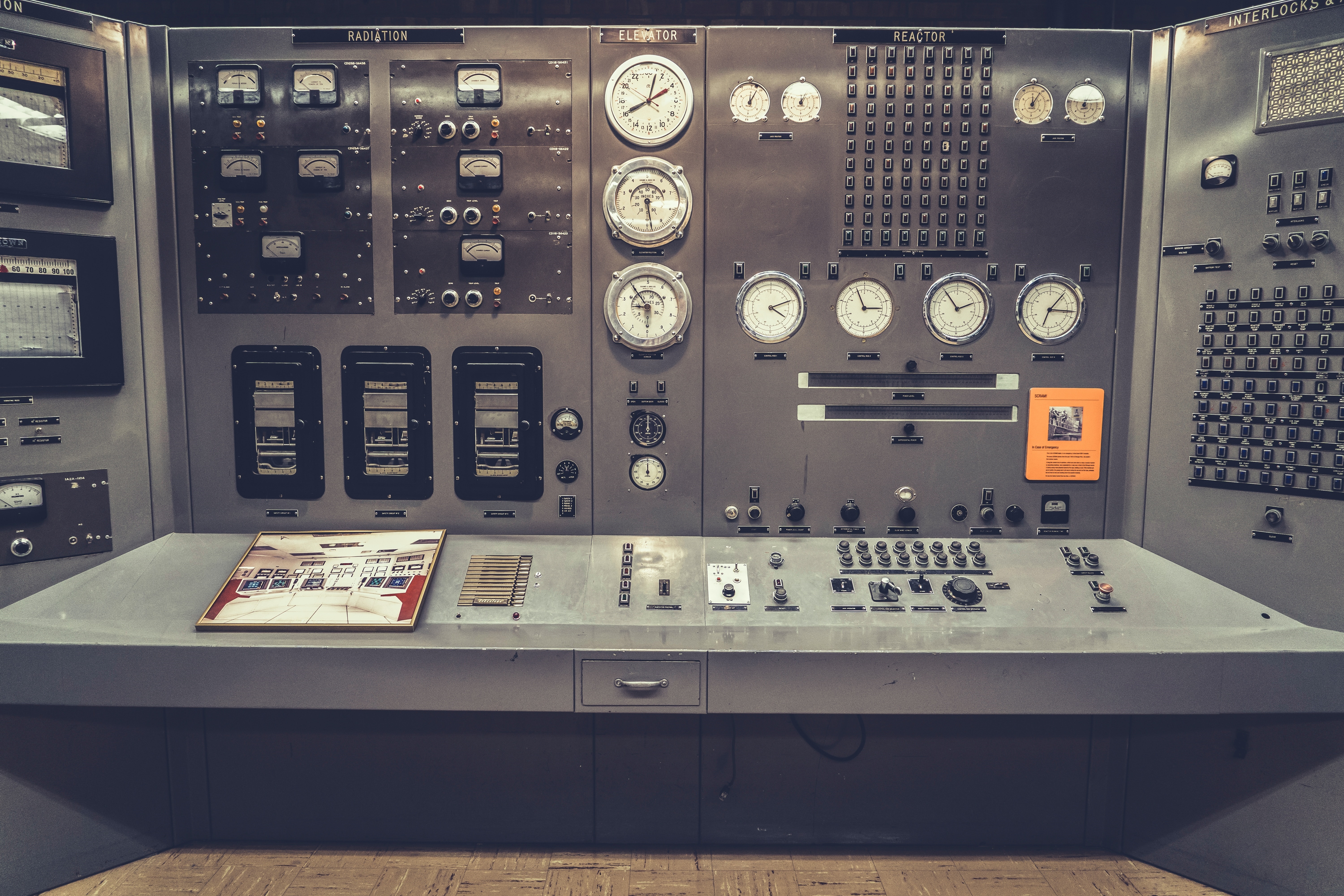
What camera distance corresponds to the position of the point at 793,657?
5.75 feet

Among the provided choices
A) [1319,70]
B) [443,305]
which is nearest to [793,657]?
[443,305]

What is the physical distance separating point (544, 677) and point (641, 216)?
4.40ft

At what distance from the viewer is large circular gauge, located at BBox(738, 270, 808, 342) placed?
2135 mm

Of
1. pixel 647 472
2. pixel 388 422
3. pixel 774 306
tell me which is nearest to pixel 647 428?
pixel 647 472

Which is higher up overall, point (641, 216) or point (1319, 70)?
point (1319, 70)

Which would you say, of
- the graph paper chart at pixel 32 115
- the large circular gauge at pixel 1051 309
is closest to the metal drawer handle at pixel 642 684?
the large circular gauge at pixel 1051 309

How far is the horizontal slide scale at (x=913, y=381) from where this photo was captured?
2.17 m

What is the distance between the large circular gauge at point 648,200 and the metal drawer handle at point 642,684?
125 cm

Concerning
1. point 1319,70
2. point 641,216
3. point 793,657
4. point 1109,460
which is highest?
point 1319,70

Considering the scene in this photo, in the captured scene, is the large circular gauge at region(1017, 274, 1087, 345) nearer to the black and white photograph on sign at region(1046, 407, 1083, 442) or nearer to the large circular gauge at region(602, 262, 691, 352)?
the black and white photograph on sign at region(1046, 407, 1083, 442)

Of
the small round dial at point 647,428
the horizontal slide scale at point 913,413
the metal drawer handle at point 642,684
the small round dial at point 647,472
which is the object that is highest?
the horizontal slide scale at point 913,413

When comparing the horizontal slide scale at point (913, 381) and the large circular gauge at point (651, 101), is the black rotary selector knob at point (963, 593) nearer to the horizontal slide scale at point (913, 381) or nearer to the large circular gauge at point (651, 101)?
the horizontal slide scale at point (913, 381)

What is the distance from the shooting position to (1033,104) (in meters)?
2.12

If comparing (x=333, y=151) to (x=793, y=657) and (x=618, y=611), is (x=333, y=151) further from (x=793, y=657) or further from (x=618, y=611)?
(x=793, y=657)
